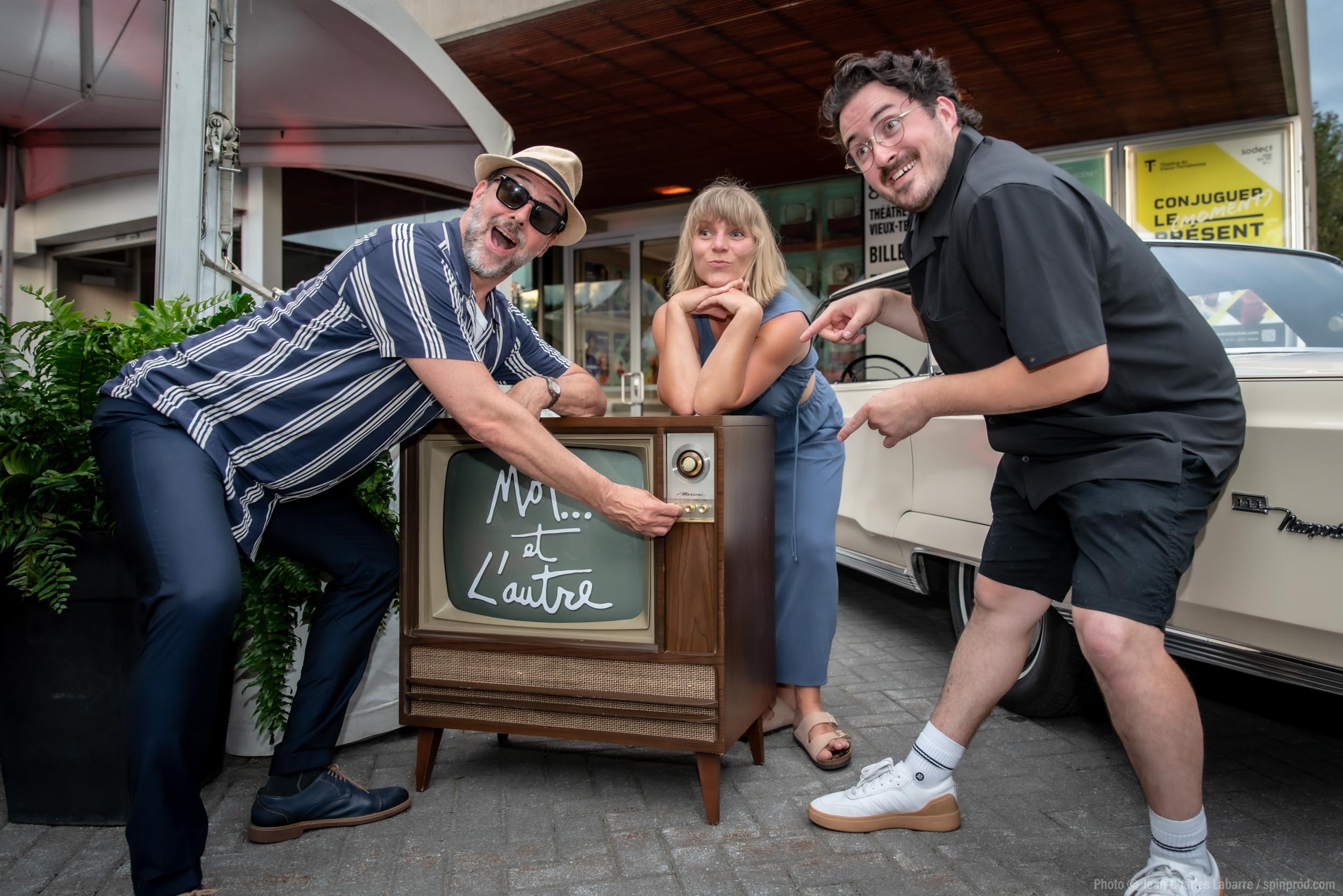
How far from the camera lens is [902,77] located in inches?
76.7

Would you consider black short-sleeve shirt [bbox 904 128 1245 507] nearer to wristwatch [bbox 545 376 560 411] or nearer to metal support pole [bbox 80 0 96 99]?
wristwatch [bbox 545 376 560 411]

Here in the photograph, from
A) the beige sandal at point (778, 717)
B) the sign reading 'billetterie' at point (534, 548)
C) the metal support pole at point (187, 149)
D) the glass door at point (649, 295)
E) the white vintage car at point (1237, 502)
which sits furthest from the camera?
the glass door at point (649, 295)

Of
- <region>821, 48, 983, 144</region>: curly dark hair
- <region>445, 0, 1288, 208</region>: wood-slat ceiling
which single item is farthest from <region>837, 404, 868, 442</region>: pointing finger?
<region>445, 0, 1288, 208</region>: wood-slat ceiling

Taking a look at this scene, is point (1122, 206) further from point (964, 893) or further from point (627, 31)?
point (964, 893)

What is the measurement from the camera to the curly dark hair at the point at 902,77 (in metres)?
1.96

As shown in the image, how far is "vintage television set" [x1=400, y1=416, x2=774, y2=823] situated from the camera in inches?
86.2

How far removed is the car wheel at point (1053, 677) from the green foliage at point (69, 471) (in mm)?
2142

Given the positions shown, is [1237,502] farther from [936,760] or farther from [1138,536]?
[936,760]

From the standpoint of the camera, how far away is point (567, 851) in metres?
2.17

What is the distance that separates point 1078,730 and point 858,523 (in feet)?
4.68

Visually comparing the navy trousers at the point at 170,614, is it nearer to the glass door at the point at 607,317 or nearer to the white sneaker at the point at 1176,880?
the white sneaker at the point at 1176,880

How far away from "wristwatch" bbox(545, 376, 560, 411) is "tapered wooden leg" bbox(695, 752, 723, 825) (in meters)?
1.06

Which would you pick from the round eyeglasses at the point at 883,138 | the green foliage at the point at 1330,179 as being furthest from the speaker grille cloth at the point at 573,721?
the green foliage at the point at 1330,179

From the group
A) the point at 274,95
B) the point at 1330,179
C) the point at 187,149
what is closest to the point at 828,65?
the point at 274,95
